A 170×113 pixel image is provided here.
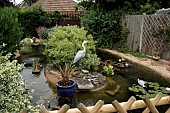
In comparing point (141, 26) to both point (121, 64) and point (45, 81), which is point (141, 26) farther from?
point (45, 81)

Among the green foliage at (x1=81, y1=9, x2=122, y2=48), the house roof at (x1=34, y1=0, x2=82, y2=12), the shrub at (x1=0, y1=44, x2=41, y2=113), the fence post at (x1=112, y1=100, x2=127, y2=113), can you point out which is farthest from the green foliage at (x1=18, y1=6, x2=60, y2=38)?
the fence post at (x1=112, y1=100, x2=127, y2=113)

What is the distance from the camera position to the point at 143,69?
7230 millimetres

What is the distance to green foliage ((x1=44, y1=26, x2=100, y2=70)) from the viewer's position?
5836 millimetres

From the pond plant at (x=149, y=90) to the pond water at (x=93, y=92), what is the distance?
0.56 ft

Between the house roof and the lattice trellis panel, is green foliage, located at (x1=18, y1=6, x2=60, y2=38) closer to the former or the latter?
the house roof

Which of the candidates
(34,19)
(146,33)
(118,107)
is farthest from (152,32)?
(34,19)

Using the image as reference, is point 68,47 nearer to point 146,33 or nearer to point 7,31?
point 7,31

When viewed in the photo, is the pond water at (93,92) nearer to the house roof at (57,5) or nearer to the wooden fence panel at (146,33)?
the wooden fence panel at (146,33)

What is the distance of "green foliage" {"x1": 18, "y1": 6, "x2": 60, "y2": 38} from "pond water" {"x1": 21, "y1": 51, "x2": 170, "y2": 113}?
7.81 metres

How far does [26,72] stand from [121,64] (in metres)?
3.54

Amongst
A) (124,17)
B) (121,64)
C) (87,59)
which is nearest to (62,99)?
(87,59)

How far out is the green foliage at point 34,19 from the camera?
1455 cm

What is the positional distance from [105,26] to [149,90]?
6.04 m

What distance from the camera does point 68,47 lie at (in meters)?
5.97
